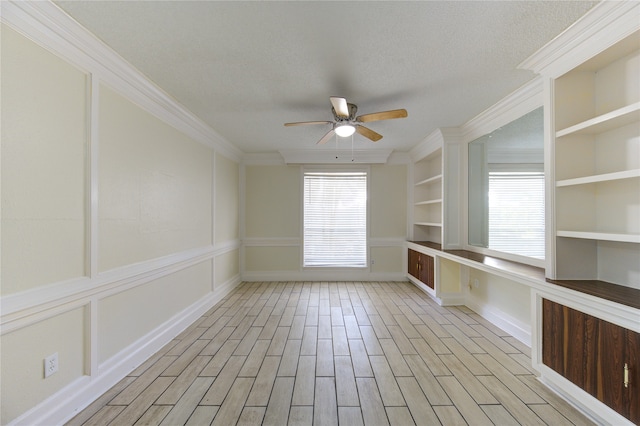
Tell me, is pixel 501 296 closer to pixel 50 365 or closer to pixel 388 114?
pixel 388 114

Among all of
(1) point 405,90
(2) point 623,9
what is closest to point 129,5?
(1) point 405,90

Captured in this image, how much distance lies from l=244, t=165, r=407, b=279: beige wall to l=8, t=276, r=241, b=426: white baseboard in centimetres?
239

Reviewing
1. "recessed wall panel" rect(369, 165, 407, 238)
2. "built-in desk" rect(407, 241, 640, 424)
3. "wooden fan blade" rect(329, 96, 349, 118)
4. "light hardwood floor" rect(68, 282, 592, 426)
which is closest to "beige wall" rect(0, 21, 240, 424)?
"light hardwood floor" rect(68, 282, 592, 426)

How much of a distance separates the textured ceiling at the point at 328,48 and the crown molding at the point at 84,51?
0.08 m

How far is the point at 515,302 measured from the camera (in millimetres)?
3145

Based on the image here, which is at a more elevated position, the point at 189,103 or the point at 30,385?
the point at 189,103

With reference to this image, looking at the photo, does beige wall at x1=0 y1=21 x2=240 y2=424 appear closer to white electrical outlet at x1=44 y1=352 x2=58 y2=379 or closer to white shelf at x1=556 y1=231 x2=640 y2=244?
white electrical outlet at x1=44 y1=352 x2=58 y2=379

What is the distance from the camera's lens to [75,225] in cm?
191

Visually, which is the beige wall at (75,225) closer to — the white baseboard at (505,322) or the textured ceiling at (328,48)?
the textured ceiling at (328,48)

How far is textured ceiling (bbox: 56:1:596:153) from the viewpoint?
1678 millimetres

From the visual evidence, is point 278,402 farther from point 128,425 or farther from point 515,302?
point 515,302

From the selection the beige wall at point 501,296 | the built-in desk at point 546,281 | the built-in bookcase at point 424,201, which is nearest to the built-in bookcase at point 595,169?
the built-in desk at point 546,281

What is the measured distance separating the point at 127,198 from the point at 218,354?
1.69m

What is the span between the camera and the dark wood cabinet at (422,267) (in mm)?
4410
